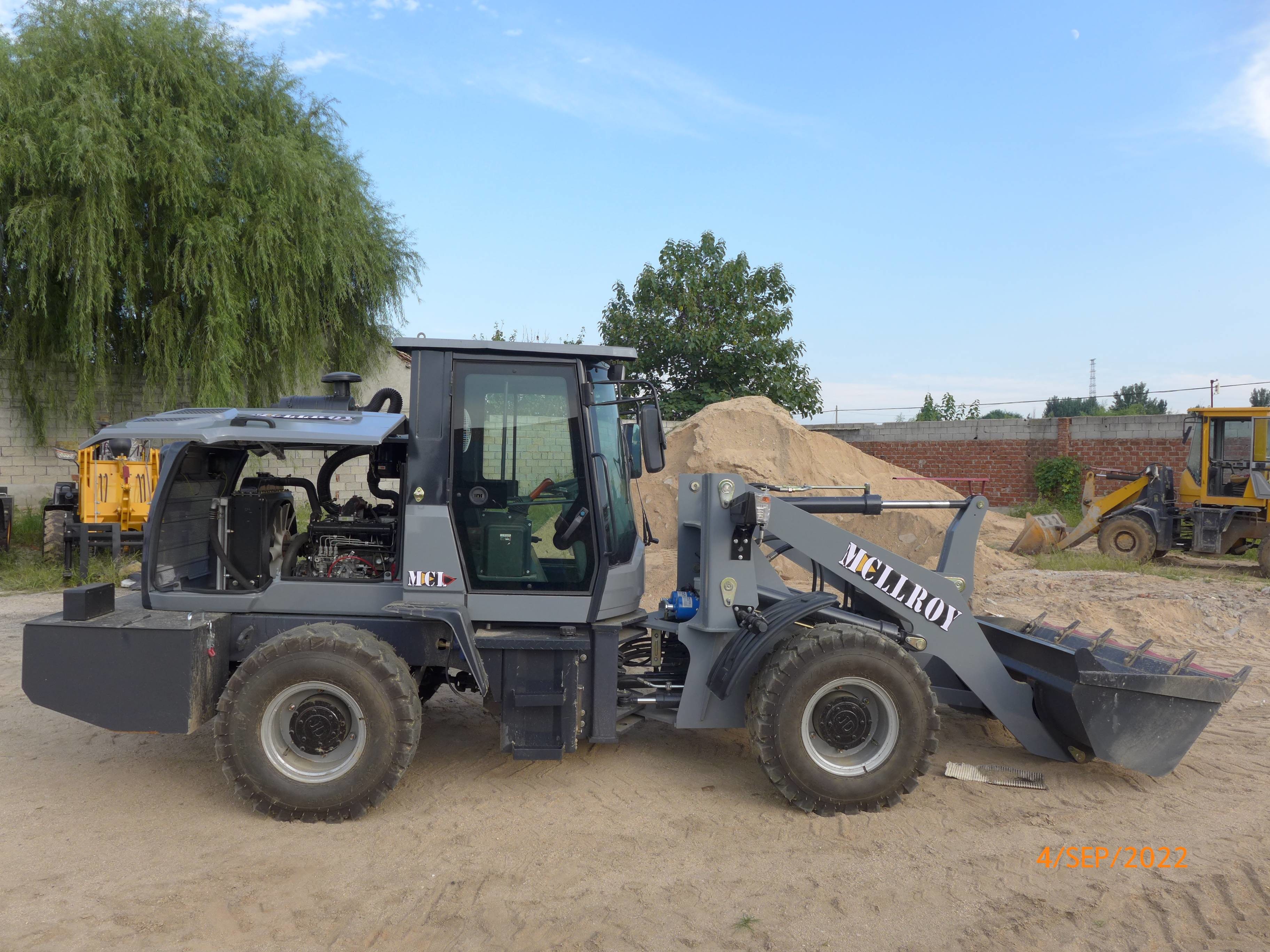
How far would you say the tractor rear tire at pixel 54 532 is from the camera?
12391 millimetres

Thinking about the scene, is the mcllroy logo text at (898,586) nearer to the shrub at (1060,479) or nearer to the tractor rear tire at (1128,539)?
the tractor rear tire at (1128,539)

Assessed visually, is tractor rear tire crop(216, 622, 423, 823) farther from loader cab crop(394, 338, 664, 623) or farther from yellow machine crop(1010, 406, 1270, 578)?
yellow machine crop(1010, 406, 1270, 578)

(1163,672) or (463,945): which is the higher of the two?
(1163,672)

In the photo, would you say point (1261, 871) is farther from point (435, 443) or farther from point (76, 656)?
point (76, 656)

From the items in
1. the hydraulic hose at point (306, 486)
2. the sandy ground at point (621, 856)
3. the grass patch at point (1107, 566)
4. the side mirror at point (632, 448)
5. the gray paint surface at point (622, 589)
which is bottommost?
the sandy ground at point (621, 856)

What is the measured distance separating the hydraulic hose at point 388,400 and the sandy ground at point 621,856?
6.59 ft

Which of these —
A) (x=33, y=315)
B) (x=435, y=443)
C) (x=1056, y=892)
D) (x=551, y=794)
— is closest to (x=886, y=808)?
(x=1056, y=892)

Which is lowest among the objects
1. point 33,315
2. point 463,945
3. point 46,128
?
point 463,945

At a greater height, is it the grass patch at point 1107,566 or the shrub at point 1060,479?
the shrub at point 1060,479

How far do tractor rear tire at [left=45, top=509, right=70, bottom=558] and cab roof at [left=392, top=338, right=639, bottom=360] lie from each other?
33.4ft

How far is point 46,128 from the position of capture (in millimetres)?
13188

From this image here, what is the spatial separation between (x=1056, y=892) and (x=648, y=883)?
168cm

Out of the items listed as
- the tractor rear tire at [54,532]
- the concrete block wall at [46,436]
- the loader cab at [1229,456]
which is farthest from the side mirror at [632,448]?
the loader cab at [1229,456]

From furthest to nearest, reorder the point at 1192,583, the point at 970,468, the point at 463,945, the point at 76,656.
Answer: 1. the point at 970,468
2. the point at 1192,583
3. the point at 76,656
4. the point at 463,945
